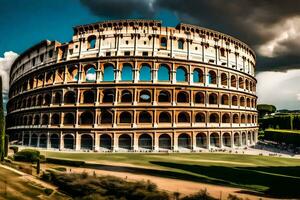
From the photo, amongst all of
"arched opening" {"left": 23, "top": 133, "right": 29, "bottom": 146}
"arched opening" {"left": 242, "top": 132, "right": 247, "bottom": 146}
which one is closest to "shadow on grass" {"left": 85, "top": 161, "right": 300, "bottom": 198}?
"arched opening" {"left": 242, "top": 132, "right": 247, "bottom": 146}

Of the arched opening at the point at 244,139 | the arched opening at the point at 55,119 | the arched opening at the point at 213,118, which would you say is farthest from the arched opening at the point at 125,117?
the arched opening at the point at 244,139

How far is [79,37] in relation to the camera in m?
39.1

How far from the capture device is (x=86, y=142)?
35.7 meters

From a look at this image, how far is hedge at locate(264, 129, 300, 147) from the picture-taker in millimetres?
39250

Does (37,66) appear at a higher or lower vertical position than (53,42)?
lower

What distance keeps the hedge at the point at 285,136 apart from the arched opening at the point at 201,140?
1570cm

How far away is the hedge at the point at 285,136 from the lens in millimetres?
39250

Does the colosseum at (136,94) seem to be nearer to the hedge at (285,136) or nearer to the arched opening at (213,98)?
the arched opening at (213,98)

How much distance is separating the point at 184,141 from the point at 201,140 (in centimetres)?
305

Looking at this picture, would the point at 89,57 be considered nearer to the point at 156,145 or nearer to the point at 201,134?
the point at 156,145

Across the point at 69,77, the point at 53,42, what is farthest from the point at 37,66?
the point at 69,77

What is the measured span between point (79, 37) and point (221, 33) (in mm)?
24889

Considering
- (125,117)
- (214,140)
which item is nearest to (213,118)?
(214,140)

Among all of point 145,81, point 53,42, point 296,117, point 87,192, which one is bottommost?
point 87,192
